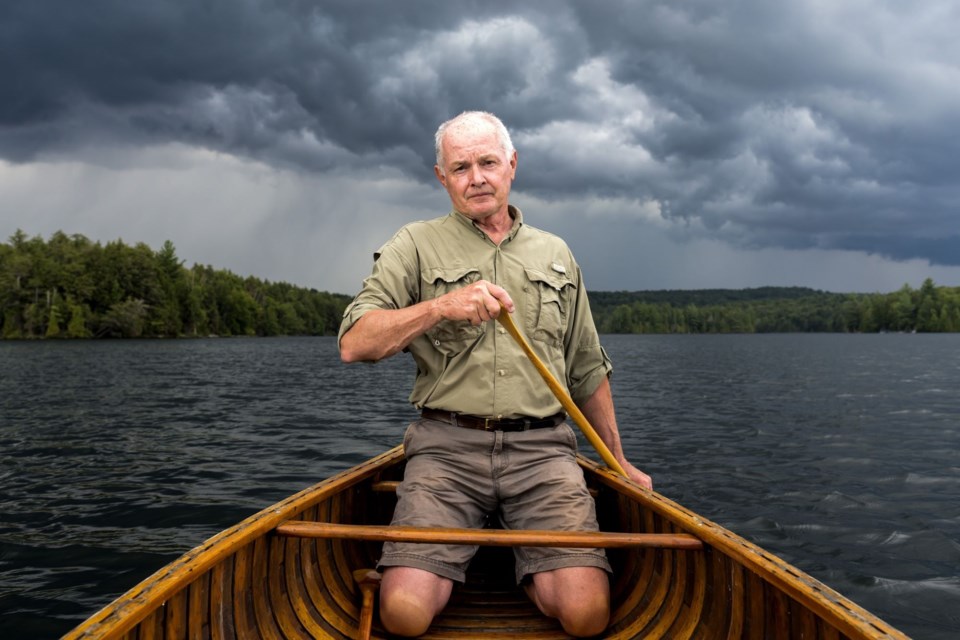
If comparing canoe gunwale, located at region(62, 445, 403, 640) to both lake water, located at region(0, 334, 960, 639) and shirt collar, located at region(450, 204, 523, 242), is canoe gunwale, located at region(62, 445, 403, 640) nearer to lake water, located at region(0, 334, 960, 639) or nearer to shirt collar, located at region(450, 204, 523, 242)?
shirt collar, located at region(450, 204, 523, 242)

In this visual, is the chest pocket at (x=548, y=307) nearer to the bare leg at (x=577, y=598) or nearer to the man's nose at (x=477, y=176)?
the man's nose at (x=477, y=176)

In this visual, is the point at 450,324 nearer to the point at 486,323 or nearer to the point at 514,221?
the point at 486,323

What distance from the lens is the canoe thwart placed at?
3.18m

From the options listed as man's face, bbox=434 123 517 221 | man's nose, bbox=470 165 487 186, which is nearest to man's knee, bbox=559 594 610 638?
man's face, bbox=434 123 517 221

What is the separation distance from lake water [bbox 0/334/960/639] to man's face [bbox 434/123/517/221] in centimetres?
440

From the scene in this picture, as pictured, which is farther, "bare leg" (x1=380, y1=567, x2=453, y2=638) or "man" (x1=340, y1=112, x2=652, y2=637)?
"man" (x1=340, y1=112, x2=652, y2=637)

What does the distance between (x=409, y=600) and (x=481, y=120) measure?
2608 millimetres

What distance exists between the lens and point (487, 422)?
385cm

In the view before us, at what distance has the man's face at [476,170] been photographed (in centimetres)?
385

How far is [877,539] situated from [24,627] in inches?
322

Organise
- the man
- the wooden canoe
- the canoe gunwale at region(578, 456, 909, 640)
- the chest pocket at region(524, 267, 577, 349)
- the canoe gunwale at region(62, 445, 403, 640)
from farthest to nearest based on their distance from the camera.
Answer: the chest pocket at region(524, 267, 577, 349) → the man → the wooden canoe → the canoe gunwale at region(578, 456, 909, 640) → the canoe gunwale at region(62, 445, 403, 640)

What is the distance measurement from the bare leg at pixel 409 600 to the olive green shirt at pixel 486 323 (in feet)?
3.01

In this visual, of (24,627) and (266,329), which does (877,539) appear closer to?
(24,627)

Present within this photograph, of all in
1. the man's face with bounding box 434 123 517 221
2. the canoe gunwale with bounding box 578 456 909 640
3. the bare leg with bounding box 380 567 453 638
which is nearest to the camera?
the canoe gunwale with bounding box 578 456 909 640
